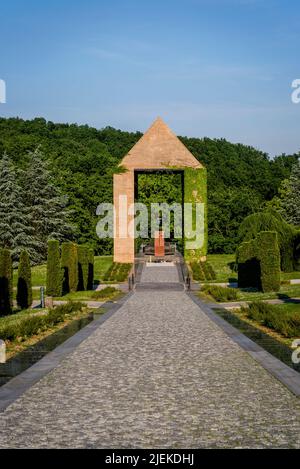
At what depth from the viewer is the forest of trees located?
59469mm

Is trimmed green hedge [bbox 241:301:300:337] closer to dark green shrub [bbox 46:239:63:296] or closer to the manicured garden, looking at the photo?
the manicured garden

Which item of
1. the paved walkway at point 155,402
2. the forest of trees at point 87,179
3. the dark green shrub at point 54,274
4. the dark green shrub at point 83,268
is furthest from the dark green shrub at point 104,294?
the forest of trees at point 87,179

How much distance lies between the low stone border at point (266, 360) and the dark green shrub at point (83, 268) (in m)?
15.5

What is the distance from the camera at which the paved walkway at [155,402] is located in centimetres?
605

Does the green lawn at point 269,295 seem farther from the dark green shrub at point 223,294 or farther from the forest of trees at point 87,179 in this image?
the forest of trees at point 87,179

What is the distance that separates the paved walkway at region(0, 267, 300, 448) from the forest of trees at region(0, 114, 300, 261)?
104 feet

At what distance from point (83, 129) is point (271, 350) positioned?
80.9 meters

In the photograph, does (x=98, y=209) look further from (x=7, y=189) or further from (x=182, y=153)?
(x=182, y=153)

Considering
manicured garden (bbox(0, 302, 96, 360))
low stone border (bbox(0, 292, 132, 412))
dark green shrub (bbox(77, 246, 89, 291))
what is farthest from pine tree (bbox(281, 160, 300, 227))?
low stone border (bbox(0, 292, 132, 412))

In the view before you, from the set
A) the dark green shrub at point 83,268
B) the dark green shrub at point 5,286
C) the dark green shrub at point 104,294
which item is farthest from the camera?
the dark green shrub at point 83,268

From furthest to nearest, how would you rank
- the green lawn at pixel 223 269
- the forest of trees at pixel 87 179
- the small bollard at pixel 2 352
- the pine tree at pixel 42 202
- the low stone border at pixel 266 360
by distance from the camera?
the forest of trees at pixel 87 179 < the pine tree at pixel 42 202 < the green lawn at pixel 223 269 < the small bollard at pixel 2 352 < the low stone border at pixel 266 360

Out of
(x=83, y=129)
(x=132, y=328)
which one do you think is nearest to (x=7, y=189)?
(x=83, y=129)

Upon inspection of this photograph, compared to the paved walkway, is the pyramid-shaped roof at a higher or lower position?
higher

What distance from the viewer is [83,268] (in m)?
31.9
